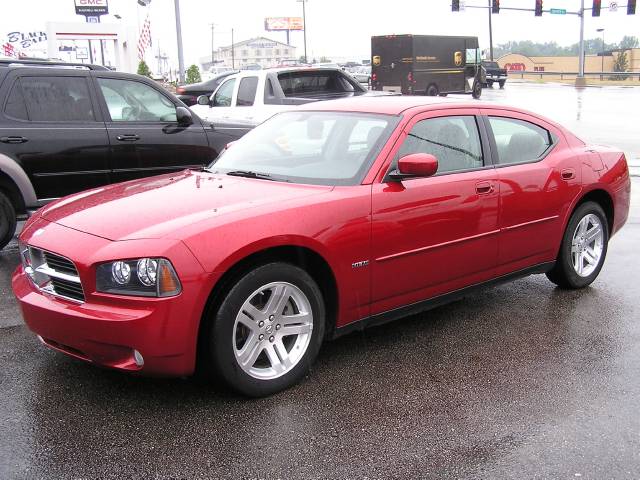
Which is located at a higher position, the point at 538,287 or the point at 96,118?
the point at 96,118

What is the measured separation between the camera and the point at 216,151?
798 cm

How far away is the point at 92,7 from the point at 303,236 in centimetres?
3871

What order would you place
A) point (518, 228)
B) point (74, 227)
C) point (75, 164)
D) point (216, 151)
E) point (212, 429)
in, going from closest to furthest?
1. point (212, 429)
2. point (74, 227)
3. point (518, 228)
4. point (75, 164)
5. point (216, 151)

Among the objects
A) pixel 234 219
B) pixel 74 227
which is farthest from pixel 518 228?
pixel 74 227

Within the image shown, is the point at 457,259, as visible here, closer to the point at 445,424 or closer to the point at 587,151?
the point at 445,424

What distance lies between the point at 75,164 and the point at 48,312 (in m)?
3.73

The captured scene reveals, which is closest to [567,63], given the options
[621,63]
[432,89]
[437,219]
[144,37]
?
[621,63]

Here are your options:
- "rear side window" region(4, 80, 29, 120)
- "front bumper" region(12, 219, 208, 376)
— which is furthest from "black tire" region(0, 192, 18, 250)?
"front bumper" region(12, 219, 208, 376)

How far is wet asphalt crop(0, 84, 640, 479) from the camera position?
301 cm

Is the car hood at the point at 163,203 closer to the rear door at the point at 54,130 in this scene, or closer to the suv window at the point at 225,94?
the rear door at the point at 54,130

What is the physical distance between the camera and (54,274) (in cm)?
353

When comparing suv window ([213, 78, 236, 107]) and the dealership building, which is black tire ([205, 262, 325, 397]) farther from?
the dealership building

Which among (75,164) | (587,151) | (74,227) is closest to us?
(74,227)

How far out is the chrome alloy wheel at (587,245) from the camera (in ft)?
18.0
